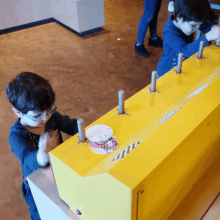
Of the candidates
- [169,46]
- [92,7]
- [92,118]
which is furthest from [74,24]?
[169,46]

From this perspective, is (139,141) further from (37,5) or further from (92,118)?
(37,5)

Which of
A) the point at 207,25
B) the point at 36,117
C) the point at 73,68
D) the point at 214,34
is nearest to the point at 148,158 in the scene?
the point at 36,117

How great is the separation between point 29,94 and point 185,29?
983 mm

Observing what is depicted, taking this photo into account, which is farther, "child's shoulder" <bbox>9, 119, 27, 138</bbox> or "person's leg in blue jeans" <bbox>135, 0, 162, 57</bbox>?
"person's leg in blue jeans" <bbox>135, 0, 162, 57</bbox>

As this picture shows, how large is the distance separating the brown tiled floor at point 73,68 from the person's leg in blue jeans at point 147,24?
0.11 metres

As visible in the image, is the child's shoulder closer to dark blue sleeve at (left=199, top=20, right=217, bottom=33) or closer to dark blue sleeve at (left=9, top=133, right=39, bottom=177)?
dark blue sleeve at (left=9, top=133, right=39, bottom=177)

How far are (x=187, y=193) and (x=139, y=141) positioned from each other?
371 mm

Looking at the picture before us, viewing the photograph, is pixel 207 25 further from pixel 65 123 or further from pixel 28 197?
pixel 28 197

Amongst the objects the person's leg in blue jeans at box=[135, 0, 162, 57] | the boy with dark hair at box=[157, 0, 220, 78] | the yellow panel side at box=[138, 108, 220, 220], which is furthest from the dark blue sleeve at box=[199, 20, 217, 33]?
the person's leg in blue jeans at box=[135, 0, 162, 57]

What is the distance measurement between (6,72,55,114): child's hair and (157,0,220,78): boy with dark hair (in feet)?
2.84

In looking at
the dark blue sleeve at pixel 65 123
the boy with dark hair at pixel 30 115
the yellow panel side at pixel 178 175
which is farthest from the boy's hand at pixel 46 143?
the yellow panel side at pixel 178 175

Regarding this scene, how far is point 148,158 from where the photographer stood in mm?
638

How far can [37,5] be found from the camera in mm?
3943

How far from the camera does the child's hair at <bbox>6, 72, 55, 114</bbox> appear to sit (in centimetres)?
92
